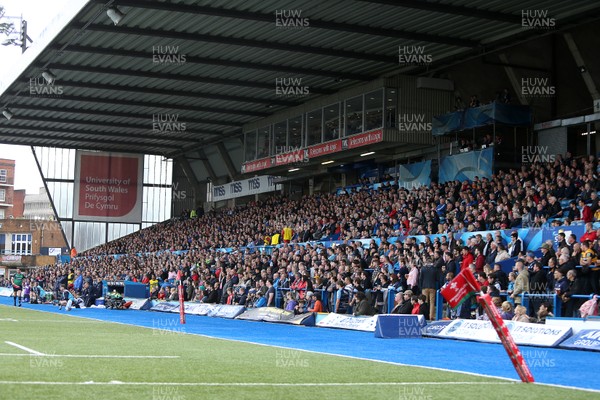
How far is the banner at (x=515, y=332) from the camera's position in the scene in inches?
671

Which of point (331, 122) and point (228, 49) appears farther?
point (331, 122)

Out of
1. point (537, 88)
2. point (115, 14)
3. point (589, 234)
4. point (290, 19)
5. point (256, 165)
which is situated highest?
point (290, 19)

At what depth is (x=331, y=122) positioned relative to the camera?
133 ft

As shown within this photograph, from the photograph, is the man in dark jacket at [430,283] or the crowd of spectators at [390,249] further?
the man in dark jacket at [430,283]

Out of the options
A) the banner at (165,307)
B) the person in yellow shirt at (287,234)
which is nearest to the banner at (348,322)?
the banner at (165,307)

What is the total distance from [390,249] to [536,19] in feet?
32.3

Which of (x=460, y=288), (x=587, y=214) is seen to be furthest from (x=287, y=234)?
(x=460, y=288)

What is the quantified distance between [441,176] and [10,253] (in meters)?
79.1

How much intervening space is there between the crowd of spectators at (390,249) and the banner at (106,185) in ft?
59.6

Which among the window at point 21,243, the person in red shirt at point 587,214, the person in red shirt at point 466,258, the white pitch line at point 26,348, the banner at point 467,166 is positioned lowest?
the white pitch line at point 26,348

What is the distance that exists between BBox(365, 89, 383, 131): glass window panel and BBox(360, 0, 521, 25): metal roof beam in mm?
8620

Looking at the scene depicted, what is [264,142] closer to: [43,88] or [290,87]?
[290,87]

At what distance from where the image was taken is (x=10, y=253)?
336 ft

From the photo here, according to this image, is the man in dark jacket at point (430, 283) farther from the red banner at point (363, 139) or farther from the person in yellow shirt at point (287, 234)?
the person in yellow shirt at point (287, 234)
